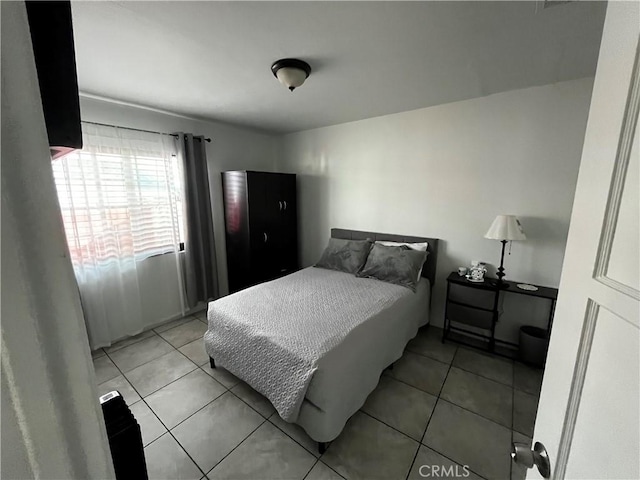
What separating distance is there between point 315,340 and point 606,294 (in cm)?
137

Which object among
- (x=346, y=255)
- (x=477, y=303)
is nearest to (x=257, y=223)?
(x=346, y=255)

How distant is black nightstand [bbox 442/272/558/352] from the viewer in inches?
92.5

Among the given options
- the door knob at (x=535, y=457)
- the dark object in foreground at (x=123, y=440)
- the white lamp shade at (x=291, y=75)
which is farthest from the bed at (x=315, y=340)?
the white lamp shade at (x=291, y=75)

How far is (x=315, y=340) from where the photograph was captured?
5.32 ft

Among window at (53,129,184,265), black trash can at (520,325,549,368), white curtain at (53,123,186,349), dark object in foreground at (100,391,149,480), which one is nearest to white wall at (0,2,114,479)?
dark object in foreground at (100,391,149,480)

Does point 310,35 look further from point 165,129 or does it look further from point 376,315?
point 165,129

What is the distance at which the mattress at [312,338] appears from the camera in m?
1.53

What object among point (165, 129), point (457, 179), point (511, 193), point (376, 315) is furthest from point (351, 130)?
point (376, 315)

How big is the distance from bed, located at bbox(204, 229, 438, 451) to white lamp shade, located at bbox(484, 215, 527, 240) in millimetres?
835

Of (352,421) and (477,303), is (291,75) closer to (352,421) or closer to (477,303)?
(352,421)

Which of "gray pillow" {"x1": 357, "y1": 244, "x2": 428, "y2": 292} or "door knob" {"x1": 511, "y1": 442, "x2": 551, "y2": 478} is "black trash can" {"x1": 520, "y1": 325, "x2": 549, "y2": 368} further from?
"door knob" {"x1": 511, "y1": 442, "x2": 551, "y2": 478}

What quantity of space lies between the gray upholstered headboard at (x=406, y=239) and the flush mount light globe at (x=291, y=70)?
196 cm

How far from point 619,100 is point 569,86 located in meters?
2.32

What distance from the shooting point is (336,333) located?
1694mm
